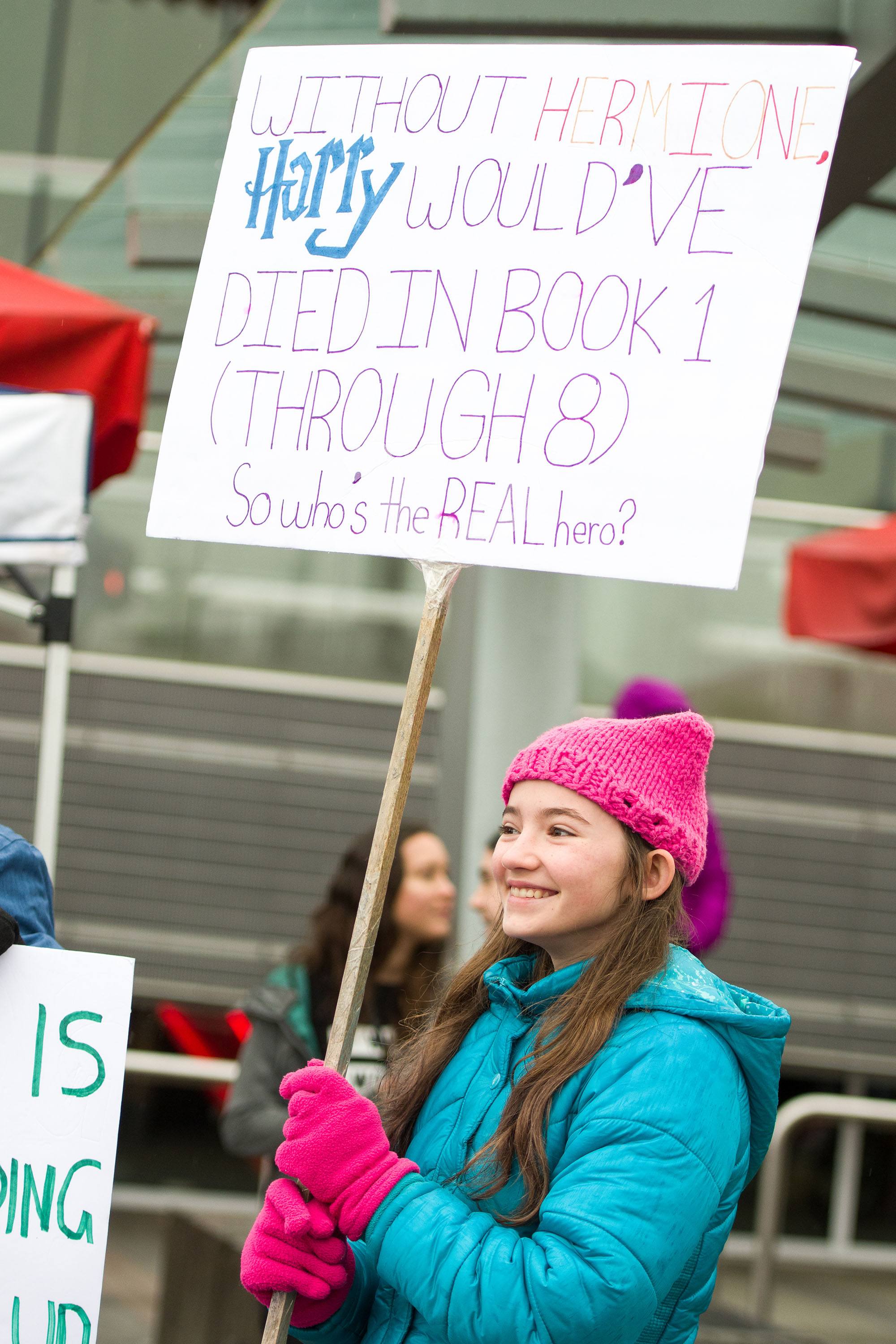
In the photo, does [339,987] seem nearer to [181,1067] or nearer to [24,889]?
[24,889]

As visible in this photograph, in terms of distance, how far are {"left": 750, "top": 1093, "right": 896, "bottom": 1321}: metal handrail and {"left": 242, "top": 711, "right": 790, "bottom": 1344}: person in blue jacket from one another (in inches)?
121

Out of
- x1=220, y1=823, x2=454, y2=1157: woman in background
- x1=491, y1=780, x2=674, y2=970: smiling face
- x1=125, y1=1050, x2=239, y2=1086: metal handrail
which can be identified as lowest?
x1=125, y1=1050, x2=239, y2=1086: metal handrail

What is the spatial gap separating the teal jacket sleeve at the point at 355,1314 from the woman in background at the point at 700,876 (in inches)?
71.3

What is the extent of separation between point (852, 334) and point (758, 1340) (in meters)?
3.00

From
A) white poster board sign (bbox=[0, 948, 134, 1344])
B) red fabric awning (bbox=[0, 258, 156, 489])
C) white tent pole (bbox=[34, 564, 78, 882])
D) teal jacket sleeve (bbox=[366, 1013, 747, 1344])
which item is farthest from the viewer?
white tent pole (bbox=[34, 564, 78, 882])

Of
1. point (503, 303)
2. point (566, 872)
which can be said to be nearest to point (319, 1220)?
point (566, 872)

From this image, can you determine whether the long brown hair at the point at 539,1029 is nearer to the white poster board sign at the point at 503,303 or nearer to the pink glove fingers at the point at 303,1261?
the pink glove fingers at the point at 303,1261

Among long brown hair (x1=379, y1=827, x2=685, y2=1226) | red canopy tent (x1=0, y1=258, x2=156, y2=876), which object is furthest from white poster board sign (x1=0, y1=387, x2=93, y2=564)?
long brown hair (x1=379, y1=827, x2=685, y2=1226)

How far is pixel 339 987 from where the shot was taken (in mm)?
3410

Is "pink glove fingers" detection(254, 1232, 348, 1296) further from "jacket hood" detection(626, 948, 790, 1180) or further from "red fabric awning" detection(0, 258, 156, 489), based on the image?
"red fabric awning" detection(0, 258, 156, 489)

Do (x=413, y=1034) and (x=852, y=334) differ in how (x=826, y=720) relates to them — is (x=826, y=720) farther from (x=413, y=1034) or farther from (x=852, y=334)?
(x=413, y=1034)

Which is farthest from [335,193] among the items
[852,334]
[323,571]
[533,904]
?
[323,571]

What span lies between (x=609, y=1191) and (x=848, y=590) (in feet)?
11.4

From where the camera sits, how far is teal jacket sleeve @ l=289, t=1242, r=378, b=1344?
171cm
